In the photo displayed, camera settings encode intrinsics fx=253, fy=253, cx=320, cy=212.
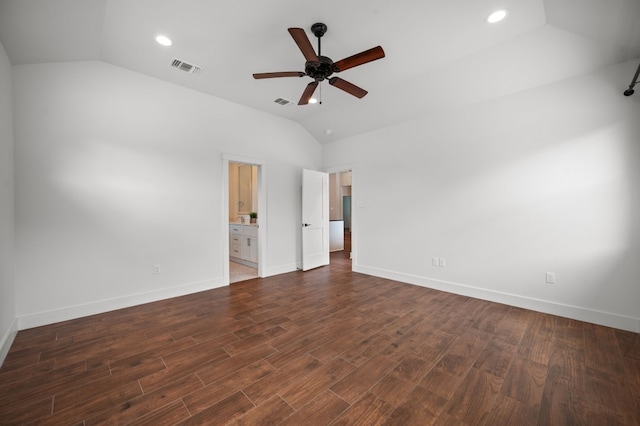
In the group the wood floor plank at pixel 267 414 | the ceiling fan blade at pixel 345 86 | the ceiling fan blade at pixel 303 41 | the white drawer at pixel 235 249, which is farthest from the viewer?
the white drawer at pixel 235 249

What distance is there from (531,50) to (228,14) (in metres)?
3.26

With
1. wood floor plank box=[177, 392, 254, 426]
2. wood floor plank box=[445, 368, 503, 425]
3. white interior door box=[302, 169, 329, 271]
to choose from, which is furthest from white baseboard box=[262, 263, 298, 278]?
wood floor plank box=[445, 368, 503, 425]

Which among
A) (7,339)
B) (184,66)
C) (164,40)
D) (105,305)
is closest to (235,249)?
(105,305)

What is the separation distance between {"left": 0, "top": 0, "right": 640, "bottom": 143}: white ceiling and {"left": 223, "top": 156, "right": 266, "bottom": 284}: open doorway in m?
1.70

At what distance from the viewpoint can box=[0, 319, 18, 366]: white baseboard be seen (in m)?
2.21

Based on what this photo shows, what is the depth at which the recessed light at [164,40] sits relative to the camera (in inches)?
108

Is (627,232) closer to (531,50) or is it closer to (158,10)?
(531,50)

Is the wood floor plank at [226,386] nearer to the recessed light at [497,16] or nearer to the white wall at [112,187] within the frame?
the white wall at [112,187]

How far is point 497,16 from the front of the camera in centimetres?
243

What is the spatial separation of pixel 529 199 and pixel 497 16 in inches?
85.0

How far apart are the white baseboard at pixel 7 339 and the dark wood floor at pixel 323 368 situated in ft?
0.26

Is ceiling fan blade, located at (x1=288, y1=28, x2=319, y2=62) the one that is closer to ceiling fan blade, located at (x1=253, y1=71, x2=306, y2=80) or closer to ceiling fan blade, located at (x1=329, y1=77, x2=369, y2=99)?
ceiling fan blade, located at (x1=253, y1=71, x2=306, y2=80)

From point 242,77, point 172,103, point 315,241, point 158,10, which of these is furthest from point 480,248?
point 172,103

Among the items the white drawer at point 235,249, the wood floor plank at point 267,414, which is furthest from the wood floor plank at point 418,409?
the white drawer at point 235,249
